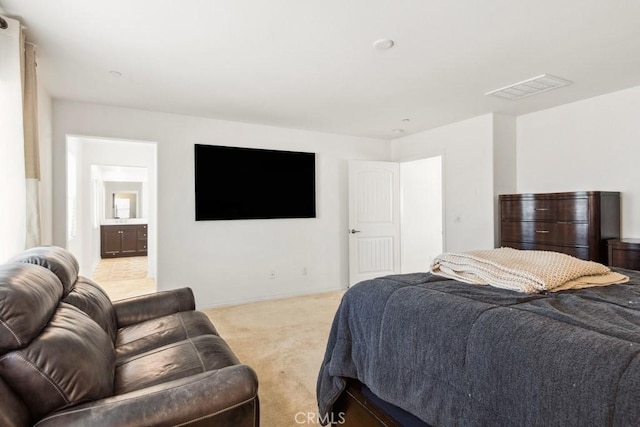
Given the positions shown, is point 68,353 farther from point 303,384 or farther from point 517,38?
point 517,38

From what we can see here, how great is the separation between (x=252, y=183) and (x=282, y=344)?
2260 mm

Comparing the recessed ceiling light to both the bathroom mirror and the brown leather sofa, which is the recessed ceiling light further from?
the bathroom mirror

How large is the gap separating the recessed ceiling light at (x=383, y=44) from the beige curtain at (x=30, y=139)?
2.33 metres

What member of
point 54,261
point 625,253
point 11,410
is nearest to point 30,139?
point 54,261

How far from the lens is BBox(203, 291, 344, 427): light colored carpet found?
2.18 m

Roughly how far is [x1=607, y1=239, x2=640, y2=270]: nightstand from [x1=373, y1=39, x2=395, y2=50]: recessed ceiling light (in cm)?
268

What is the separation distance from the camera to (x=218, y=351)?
70.4 inches

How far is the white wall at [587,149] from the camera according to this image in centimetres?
343

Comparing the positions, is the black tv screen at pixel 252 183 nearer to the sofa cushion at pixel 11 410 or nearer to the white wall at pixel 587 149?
the white wall at pixel 587 149

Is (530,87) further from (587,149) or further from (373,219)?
(373,219)

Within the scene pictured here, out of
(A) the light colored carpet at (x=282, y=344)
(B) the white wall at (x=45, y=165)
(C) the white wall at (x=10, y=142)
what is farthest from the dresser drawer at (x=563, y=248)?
(B) the white wall at (x=45, y=165)

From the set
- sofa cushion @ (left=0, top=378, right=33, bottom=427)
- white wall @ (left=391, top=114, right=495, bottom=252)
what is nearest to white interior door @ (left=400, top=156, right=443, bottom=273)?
white wall @ (left=391, top=114, right=495, bottom=252)

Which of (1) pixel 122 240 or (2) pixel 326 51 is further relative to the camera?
Result: (1) pixel 122 240

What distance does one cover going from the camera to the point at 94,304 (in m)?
1.98
